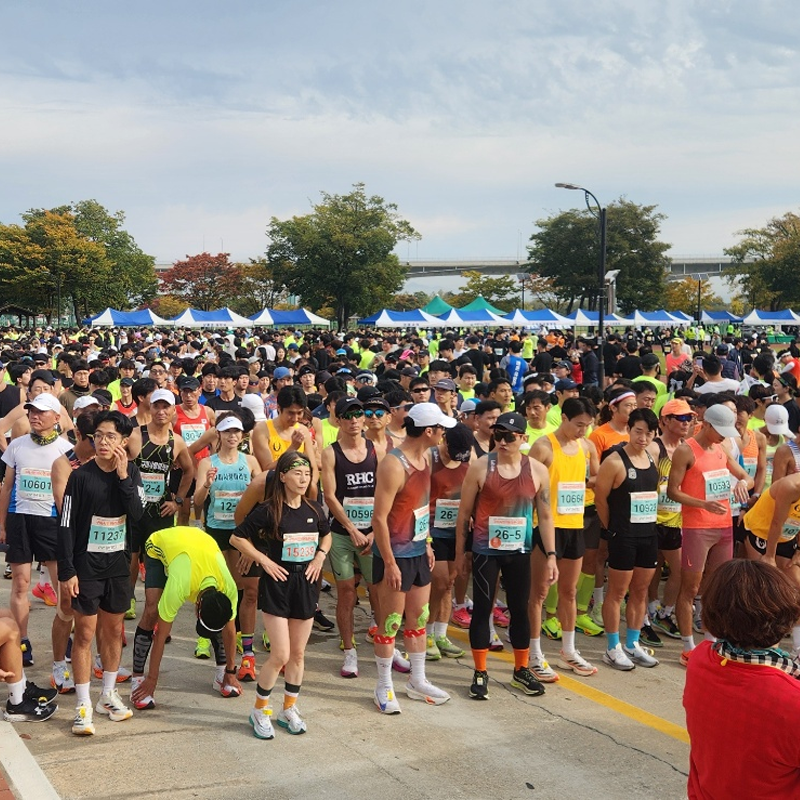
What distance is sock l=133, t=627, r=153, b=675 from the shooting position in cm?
575

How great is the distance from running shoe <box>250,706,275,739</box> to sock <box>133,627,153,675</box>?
91 cm

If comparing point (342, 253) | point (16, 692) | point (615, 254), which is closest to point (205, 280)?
point (342, 253)

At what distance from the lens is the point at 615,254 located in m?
74.6

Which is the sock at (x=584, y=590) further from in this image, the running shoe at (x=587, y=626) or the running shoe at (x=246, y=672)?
the running shoe at (x=246, y=672)

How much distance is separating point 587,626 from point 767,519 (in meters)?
1.75

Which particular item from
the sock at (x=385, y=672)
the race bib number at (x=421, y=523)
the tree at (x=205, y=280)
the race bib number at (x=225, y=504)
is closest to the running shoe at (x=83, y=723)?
the race bib number at (x=225, y=504)

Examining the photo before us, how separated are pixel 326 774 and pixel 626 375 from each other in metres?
9.55

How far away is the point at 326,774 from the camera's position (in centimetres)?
477

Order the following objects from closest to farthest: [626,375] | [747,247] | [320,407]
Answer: [320,407] → [626,375] → [747,247]

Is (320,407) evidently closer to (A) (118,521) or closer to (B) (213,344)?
(A) (118,521)

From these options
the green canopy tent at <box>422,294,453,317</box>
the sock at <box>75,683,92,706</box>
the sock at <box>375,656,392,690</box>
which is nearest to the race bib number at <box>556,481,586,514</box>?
the sock at <box>375,656,392,690</box>

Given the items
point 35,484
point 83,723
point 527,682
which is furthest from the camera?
point 35,484

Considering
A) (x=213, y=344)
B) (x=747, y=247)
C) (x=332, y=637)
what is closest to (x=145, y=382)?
(x=332, y=637)

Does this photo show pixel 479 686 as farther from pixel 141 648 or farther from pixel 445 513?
pixel 141 648
